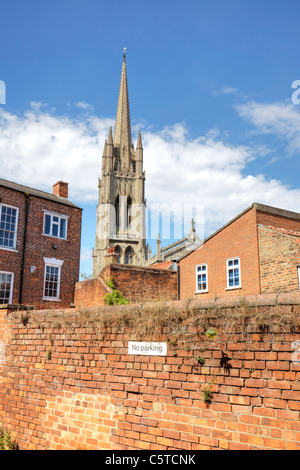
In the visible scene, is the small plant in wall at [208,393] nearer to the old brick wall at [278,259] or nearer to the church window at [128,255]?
the old brick wall at [278,259]

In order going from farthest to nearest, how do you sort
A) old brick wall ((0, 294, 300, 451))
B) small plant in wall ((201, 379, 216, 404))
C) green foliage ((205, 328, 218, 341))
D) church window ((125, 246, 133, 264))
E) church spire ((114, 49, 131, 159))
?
church spire ((114, 49, 131, 159)), church window ((125, 246, 133, 264)), green foliage ((205, 328, 218, 341)), small plant in wall ((201, 379, 216, 404)), old brick wall ((0, 294, 300, 451))

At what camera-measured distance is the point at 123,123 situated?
90312mm

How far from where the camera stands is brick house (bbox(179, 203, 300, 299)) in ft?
52.2

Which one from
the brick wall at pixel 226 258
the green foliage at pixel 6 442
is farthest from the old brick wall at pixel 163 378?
the brick wall at pixel 226 258

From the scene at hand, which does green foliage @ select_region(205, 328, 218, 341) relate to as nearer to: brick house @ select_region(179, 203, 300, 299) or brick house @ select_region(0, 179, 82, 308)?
brick house @ select_region(179, 203, 300, 299)

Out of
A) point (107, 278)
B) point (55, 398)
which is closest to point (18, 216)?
point (107, 278)

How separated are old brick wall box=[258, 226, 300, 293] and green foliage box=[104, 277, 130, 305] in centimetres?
645

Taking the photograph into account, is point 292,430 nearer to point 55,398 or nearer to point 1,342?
point 55,398

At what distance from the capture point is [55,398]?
6.08m

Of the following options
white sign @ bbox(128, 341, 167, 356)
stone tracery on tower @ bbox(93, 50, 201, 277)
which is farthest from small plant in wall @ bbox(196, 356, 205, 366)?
stone tracery on tower @ bbox(93, 50, 201, 277)

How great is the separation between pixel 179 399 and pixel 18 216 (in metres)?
16.5

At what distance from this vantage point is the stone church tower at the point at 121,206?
239 ft

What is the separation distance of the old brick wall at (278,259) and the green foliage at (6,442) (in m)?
11.6

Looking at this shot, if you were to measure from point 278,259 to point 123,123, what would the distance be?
8035cm
